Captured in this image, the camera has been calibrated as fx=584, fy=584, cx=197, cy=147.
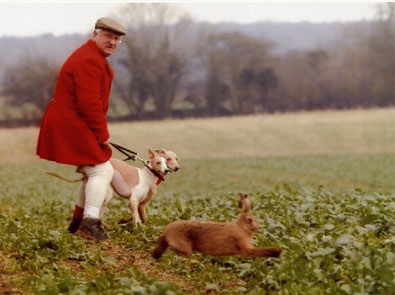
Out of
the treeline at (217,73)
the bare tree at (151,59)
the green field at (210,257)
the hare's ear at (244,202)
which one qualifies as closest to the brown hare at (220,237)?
the hare's ear at (244,202)

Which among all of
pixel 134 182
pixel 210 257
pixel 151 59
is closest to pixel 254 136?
pixel 151 59

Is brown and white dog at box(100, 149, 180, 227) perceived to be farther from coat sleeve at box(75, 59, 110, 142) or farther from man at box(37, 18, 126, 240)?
coat sleeve at box(75, 59, 110, 142)

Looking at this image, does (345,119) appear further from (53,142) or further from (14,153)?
(53,142)

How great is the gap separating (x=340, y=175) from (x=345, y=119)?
20972mm

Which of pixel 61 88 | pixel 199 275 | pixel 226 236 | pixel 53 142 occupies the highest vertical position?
pixel 61 88

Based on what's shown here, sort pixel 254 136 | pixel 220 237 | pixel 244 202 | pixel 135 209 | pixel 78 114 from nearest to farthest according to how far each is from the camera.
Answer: pixel 244 202, pixel 220 237, pixel 78 114, pixel 135 209, pixel 254 136

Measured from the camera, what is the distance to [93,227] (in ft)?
27.9

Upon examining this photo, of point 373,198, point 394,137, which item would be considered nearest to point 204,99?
point 394,137

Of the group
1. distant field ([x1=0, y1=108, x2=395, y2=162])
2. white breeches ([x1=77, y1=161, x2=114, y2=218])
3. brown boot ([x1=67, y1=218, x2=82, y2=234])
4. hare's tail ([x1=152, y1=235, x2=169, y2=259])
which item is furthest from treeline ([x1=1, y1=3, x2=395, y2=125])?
hare's tail ([x1=152, y1=235, x2=169, y2=259])

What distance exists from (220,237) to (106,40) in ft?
11.2

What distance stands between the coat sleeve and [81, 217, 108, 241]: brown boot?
140 centimetres

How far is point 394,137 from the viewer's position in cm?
4666

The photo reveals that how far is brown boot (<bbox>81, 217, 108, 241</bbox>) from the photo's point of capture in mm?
8516

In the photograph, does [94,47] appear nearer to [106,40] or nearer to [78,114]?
[106,40]
